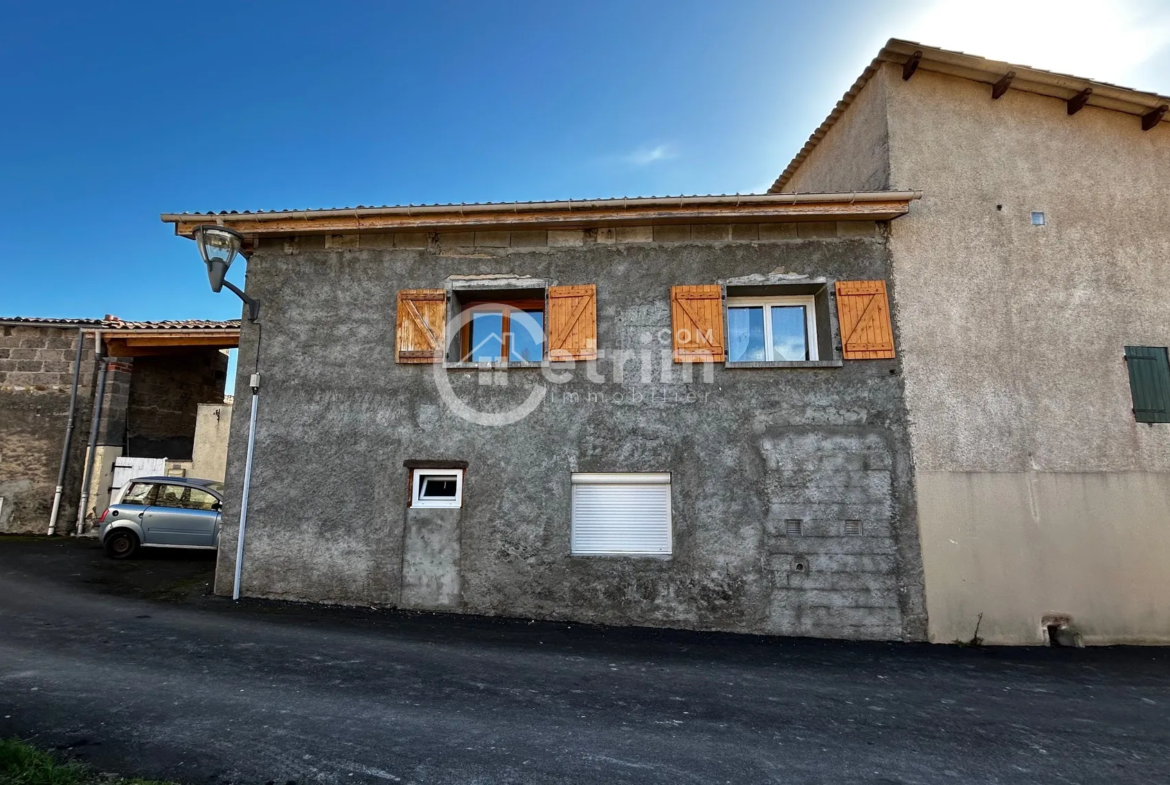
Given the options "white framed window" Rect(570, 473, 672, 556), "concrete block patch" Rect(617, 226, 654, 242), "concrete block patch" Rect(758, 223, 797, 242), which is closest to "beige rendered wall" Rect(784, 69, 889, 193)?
"concrete block patch" Rect(758, 223, 797, 242)

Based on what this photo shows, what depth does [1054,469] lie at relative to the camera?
7348 mm

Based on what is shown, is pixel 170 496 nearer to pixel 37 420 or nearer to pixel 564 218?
pixel 37 420

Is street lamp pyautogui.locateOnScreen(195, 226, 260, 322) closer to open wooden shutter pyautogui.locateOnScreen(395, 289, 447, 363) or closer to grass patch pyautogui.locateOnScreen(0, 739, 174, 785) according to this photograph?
open wooden shutter pyautogui.locateOnScreen(395, 289, 447, 363)

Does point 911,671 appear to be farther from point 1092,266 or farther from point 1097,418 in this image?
point 1092,266

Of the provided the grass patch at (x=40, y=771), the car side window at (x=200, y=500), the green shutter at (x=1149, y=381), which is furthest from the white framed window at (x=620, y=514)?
the car side window at (x=200, y=500)

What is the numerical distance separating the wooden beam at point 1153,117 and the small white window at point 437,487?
10.1 m

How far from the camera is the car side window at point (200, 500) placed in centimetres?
1041

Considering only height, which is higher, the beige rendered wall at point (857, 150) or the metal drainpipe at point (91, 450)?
the beige rendered wall at point (857, 150)

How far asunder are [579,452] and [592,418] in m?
0.44

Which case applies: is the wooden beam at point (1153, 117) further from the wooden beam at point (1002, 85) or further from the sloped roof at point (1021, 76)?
the wooden beam at point (1002, 85)

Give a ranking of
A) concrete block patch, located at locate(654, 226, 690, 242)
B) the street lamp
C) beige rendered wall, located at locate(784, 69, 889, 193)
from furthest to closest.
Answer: beige rendered wall, located at locate(784, 69, 889, 193) → concrete block patch, located at locate(654, 226, 690, 242) → the street lamp

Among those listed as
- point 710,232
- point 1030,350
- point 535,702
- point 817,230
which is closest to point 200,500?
point 535,702

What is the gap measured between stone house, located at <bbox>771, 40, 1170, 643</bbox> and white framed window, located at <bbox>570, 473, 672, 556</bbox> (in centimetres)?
Result: 298

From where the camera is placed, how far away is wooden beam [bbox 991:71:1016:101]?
795 cm
